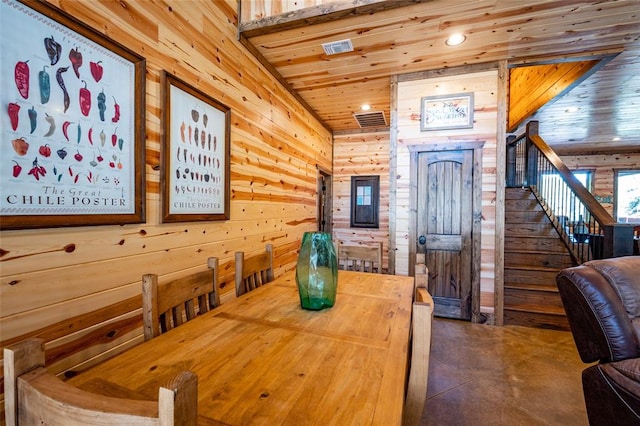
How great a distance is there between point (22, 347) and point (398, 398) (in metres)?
0.85

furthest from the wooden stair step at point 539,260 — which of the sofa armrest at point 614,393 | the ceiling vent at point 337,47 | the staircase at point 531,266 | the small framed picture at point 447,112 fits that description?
Answer: the ceiling vent at point 337,47

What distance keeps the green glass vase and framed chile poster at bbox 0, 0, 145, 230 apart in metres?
0.97

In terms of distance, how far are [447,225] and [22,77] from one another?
3521mm

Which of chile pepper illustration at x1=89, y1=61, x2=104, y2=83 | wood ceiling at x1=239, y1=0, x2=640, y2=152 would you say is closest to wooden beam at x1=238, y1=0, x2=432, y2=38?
wood ceiling at x1=239, y1=0, x2=640, y2=152

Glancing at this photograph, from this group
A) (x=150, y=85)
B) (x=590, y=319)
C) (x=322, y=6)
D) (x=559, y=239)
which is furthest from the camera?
(x=559, y=239)

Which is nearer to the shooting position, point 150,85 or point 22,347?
point 22,347

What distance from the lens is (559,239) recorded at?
3.73m

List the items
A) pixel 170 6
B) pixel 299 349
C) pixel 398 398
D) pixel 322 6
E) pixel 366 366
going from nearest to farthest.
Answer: pixel 398 398 < pixel 366 366 < pixel 299 349 < pixel 170 6 < pixel 322 6

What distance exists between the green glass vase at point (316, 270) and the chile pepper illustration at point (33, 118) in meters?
1.18

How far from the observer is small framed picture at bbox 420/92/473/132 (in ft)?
10.5

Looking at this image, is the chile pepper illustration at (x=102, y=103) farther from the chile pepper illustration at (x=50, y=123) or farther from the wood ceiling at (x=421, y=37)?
the wood ceiling at (x=421, y=37)

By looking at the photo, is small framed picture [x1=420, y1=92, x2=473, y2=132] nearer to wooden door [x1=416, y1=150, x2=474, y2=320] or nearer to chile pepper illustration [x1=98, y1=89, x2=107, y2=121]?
wooden door [x1=416, y1=150, x2=474, y2=320]

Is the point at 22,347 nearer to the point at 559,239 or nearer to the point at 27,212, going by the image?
the point at 27,212

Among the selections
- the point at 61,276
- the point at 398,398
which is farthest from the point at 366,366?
the point at 61,276
